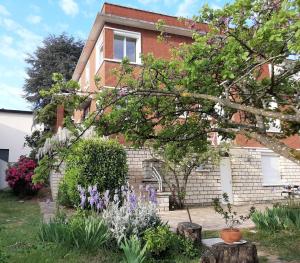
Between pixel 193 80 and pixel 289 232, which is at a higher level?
pixel 193 80

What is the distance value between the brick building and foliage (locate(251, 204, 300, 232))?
7.63m

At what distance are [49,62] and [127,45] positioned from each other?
20.5 meters

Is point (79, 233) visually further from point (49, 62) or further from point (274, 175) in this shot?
point (49, 62)

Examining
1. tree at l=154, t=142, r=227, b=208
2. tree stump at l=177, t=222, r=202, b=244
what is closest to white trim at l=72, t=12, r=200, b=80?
tree at l=154, t=142, r=227, b=208

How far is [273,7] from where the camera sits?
Answer: 19.8 feet

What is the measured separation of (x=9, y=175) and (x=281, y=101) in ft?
51.2

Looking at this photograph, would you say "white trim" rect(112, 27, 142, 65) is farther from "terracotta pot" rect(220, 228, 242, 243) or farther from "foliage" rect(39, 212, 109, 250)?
"terracotta pot" rect(220, 228, 242, 243)

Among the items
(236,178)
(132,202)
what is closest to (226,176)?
(236,178)

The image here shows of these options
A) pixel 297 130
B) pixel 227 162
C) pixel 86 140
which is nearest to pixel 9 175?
pixel 86 140

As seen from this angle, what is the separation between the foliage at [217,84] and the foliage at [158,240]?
187 cm

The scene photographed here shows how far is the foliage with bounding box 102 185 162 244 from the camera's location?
7137 mm

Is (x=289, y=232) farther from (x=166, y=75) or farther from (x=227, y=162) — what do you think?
(x=227, y=162)

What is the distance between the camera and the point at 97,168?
13438 millimetres

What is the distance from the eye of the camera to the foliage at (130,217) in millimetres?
7137
